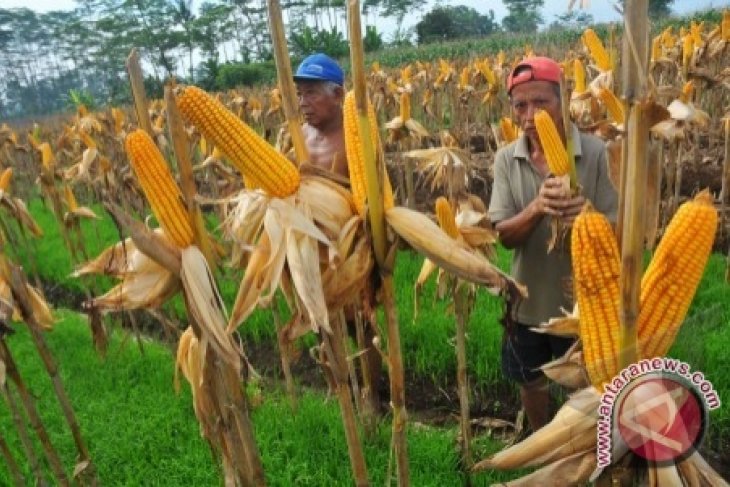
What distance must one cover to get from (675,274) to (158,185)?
0.89 metres

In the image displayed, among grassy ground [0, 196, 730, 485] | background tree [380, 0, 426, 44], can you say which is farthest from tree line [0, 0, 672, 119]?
grassy ground [0, 196, 730, 485]

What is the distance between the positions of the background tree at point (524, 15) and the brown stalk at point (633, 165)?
52.6 meters

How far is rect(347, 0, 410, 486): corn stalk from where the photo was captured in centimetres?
98

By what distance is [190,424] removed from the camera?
332cm

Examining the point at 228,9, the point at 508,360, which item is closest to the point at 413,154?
the point at 508,360

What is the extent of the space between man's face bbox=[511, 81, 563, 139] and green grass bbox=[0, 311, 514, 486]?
1.55 metres

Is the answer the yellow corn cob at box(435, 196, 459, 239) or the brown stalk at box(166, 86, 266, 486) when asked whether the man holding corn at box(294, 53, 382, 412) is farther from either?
the brown stalk at box(166, 86, 266, 486)

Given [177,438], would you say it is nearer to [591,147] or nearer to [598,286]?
[591,147]

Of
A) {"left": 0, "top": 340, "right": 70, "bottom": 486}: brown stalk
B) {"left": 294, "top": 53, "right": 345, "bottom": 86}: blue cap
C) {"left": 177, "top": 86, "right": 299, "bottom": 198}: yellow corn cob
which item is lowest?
{"left": 0, "top": 340, "right": 70, "bottom": 486}: brown stalk

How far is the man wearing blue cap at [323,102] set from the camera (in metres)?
3.00

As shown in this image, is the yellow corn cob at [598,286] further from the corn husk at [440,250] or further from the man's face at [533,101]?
the man's face at [533,101]

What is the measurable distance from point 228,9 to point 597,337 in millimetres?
44553

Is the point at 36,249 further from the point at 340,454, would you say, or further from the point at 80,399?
the point at 340,454

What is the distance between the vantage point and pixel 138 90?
1.13 metres
